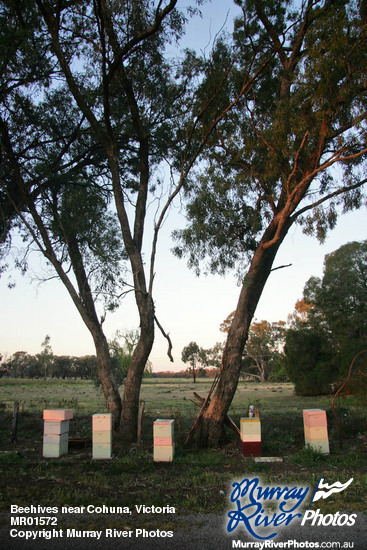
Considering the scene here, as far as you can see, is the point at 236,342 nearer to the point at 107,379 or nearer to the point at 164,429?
the point at 164,429

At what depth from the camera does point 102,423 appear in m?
8.53

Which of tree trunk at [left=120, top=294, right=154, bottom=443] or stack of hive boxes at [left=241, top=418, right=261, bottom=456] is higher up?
tree trunk at [left=120, top=294, right=154, bottom=443]

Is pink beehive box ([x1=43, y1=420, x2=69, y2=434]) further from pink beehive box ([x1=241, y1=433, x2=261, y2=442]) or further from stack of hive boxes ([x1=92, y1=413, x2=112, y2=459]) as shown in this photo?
pink beehive box ([x1=241, y1=433, x2=261, y2=442])

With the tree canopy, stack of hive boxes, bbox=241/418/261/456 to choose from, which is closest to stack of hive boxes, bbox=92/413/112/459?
stack of hive boxes, bbox=241/418/261/456

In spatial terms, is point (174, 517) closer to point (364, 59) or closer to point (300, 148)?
point (300, 148)

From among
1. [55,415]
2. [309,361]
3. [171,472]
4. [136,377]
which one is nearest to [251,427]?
[171,472]

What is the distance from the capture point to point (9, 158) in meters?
12.4

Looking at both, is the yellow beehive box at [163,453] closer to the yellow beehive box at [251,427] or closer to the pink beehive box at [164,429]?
the pink beehive box at [164,429]

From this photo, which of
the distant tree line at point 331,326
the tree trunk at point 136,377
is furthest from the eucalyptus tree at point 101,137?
the distant tree line at point 331,326

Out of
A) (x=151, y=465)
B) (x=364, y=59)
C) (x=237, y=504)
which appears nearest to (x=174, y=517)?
(x=237, y=504)

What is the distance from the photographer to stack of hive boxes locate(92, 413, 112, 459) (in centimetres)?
846

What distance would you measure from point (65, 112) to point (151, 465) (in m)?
11.2

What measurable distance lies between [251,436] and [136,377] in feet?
11.4

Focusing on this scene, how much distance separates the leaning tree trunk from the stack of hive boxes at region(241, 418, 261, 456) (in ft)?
4.24
